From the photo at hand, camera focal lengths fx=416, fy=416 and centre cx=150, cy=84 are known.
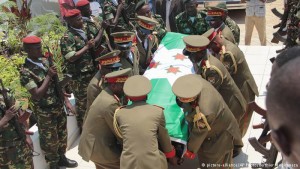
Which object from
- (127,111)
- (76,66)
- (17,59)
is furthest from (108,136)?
(17,59)

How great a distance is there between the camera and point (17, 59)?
5.90m

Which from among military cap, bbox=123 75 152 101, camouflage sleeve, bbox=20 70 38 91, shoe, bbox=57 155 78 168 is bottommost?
shoe, bbox=57 155 78 168

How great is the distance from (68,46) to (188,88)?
1.99 metres

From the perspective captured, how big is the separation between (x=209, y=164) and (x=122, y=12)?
10.8 ft

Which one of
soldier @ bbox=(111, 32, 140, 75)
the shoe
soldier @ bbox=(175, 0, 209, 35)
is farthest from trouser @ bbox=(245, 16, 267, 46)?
the shoe

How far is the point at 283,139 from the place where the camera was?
757mm

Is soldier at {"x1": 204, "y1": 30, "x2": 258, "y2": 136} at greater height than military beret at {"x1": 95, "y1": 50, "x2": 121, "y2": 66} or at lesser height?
lesser

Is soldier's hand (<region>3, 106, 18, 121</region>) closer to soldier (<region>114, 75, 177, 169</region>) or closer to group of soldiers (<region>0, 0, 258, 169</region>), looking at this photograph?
group of soldiers (<region>0, 0, 258, 169</region>)

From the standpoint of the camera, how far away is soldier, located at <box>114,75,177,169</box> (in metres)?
3.26

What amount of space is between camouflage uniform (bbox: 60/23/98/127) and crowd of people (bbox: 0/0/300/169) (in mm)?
12

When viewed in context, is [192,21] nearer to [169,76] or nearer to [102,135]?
[169,76]

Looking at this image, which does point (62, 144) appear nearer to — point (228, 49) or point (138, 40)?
point (138, 40)

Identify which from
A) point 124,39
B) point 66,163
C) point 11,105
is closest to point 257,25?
point 124,39

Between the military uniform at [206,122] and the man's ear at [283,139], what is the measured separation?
2729 mm
